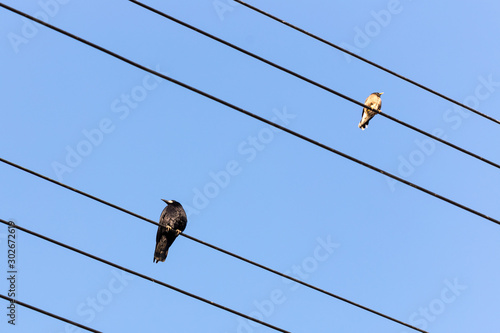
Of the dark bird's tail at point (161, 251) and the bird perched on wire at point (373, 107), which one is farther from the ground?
the bird perched on wire at point (373, 107)

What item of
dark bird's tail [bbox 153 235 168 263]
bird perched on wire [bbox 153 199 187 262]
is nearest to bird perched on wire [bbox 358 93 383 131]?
bird perched on wire [bbox 153 199 187 262]

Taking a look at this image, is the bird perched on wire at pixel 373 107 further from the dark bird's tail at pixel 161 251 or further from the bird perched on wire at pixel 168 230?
the dark bird's tail at pixel 161 251

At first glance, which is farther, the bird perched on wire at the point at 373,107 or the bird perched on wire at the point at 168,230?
the bird perched on wire at the point at 373,107

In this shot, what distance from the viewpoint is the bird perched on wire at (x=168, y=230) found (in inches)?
424

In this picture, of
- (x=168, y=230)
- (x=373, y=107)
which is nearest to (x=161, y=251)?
(x=168, y=230)

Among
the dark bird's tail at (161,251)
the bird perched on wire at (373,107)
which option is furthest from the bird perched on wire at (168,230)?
the bird perched on wire at (373,107)

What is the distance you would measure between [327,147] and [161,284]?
1835mm

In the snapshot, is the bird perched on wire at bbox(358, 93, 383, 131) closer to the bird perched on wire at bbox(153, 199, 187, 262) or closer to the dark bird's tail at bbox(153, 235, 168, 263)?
the bird perched on wire at bbox(153, 199, 187, 262)

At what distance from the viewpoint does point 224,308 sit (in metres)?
6.32

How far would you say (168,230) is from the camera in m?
10.7

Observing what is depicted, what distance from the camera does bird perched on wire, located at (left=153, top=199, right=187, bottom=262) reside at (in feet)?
35.4

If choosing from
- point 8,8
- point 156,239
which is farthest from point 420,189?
point 156,239

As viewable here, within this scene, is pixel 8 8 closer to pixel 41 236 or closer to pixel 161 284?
pixel 41 236

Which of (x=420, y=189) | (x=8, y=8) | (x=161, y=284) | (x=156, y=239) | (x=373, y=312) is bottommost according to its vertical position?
(x=373, y=312)
